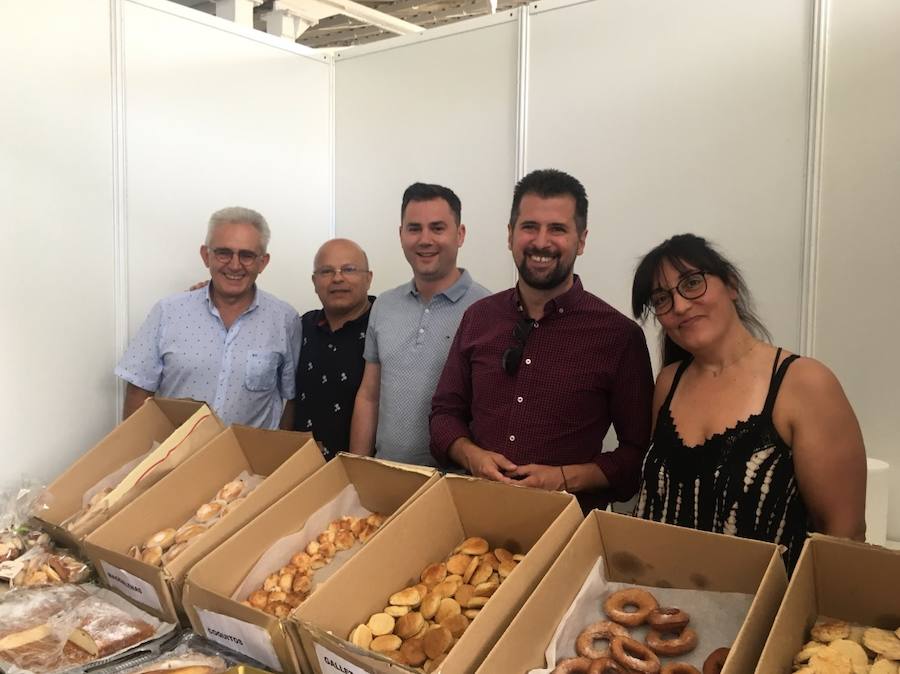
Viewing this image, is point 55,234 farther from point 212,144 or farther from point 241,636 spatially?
point 241,636

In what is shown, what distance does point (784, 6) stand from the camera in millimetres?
2512

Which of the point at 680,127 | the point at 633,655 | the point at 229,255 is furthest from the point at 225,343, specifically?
the point at 680,127

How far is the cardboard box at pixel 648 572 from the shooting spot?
92 cm

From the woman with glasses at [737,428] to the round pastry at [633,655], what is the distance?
0.43 metres

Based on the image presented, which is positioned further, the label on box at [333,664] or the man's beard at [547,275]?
the man's beard at [547,275]

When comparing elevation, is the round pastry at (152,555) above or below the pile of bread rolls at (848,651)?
below

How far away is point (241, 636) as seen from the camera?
111 centimetres

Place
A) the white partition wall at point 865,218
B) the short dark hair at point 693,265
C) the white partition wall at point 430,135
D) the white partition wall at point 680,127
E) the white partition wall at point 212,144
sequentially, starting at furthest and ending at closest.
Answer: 1. the white partition wall at point 430,135
2. the white partition wall at point 212,144
3. the white partition wall at point 680,127
4. the white partition wall at point 865,218
5. the short dark hair at point 693,265

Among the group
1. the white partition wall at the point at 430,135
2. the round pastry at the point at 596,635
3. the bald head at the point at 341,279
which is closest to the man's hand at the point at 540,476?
the round pastry at the point at 596,635

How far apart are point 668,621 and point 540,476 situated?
1.96ft

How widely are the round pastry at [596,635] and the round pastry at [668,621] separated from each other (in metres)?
0.04

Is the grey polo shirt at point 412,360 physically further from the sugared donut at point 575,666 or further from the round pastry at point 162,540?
the sugared donut at point 575,666

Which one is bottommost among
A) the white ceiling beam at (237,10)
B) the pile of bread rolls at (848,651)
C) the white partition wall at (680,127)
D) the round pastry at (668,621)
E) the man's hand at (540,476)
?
the round pastry at (668,621)

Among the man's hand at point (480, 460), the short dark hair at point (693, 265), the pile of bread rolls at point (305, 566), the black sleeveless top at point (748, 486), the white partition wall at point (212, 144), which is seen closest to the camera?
the pile of bread rolls at point (305, 566)
